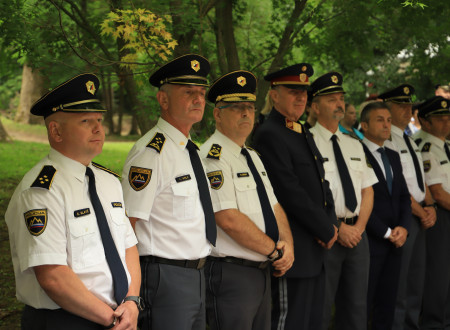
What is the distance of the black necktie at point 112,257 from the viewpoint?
2643 millimetres

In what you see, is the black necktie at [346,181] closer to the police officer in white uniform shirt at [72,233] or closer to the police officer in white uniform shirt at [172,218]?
the police officer in white uniform shirt at [172,218]

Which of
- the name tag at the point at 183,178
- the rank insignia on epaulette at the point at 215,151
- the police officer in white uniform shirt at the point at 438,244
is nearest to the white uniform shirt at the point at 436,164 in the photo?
the police officer in white uniform shirt at the point at 438,244

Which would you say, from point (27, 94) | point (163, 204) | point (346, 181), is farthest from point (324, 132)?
point (27, 94)

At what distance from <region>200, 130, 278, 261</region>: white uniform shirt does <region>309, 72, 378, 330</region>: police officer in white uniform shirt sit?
2.96ft

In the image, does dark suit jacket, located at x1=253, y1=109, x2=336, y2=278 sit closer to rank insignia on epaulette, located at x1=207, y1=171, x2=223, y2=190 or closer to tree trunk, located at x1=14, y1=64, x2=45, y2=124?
rank insignia on epaulette, located at x1=207, y1=171, x2=223, y2=190

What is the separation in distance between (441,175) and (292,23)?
2303 mm

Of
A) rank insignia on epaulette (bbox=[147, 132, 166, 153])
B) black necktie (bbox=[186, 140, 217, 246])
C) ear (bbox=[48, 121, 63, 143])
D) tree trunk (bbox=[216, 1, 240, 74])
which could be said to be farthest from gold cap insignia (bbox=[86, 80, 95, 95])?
tree trunk (bbox=[216, 1, 240, 74])

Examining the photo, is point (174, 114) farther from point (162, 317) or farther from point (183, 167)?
point (162, 317)

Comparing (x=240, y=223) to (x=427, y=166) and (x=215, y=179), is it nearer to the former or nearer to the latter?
(x=215, y=179)

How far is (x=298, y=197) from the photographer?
400 centimetres

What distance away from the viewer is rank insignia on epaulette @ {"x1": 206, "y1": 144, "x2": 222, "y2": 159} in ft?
12.0

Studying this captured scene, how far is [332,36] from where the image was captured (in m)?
6.58

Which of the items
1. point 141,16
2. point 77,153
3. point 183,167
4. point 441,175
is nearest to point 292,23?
point 141,16

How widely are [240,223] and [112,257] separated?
1070 millimetres
